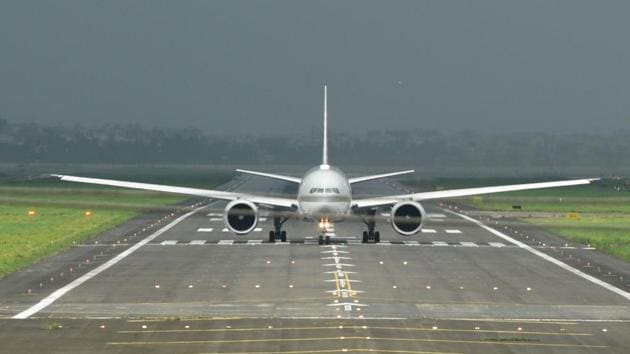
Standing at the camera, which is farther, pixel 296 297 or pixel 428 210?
pixel 428 210

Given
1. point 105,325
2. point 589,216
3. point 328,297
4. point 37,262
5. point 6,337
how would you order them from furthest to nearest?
point 589,216
point 37,262
point 328,297
point 105,325
point 6,337

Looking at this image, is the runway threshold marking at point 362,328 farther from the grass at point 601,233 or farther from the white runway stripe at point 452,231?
the white runway stripe at point 452,231

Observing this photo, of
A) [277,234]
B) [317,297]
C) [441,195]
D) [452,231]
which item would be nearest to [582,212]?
[452,231]

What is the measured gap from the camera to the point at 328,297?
57781 millimetres

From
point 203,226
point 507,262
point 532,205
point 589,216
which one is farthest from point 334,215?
point 532,205

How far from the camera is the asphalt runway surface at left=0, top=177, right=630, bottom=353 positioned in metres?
44.2

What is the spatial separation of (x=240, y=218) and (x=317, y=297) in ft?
80.3

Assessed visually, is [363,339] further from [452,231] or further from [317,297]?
[452,231]

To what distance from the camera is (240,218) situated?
81.7 meters

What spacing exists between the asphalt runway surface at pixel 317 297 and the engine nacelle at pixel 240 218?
173cm

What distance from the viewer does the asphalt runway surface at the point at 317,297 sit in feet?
145

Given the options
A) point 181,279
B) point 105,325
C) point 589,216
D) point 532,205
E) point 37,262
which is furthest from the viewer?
point 532,205

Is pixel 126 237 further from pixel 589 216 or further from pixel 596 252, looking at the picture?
pixel 589 216

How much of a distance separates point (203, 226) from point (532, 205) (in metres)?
51.5
